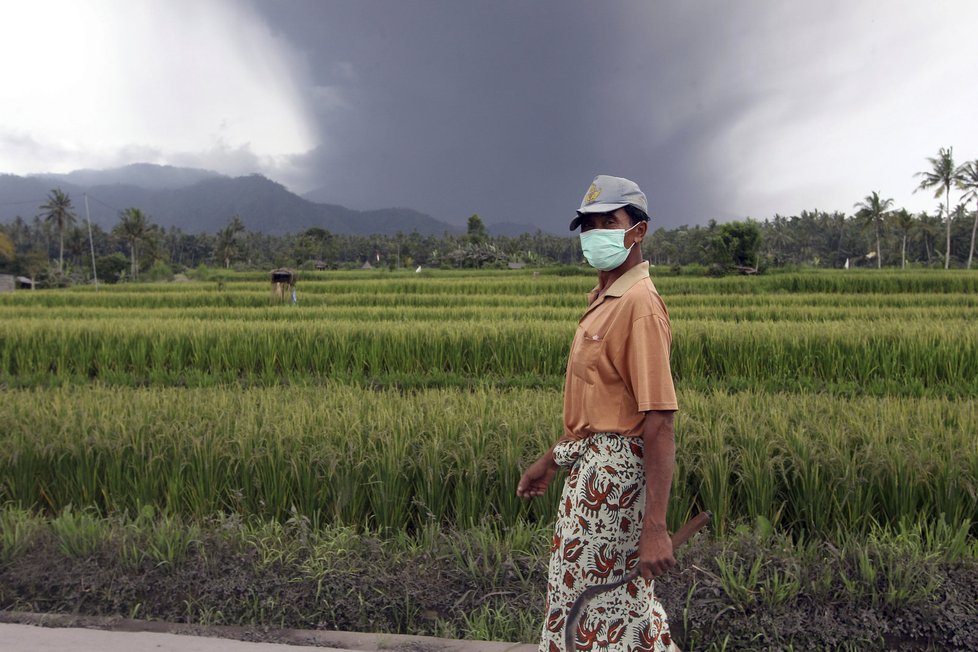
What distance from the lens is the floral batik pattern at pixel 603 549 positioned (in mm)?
1747

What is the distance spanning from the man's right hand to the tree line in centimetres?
3209

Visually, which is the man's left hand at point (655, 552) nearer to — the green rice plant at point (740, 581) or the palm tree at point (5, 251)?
the green rice plant at point (740, 581)

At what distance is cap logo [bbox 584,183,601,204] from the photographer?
5.80 ft

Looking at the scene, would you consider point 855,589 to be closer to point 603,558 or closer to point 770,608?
point 770,608

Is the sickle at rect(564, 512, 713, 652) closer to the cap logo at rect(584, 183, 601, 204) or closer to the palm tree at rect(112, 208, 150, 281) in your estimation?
the cap logo at rect(584, 183, 601, 204)

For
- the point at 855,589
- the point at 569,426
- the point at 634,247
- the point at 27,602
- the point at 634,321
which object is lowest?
the point at 27,602

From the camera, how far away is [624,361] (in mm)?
1723

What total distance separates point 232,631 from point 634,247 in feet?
7.13

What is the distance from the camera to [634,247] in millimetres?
1826

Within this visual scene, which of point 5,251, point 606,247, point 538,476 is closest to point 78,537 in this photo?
point 538,476

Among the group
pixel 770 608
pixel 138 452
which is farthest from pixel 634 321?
pixel 138 452

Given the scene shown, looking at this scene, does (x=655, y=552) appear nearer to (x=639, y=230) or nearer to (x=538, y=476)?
(x=538, y=476)

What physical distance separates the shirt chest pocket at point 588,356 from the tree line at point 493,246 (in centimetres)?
3224

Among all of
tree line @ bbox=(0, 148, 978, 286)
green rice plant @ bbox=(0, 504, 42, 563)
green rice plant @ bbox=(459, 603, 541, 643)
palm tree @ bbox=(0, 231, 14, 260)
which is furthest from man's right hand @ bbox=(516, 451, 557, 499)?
palm tree @ bbox=(0, 231, 14, 260)
